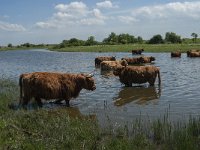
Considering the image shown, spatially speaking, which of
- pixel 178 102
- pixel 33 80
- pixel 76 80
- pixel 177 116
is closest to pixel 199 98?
pixel 178 102

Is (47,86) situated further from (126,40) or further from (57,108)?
(126,40)

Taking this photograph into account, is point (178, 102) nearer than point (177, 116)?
No

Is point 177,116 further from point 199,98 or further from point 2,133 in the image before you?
point 2,133

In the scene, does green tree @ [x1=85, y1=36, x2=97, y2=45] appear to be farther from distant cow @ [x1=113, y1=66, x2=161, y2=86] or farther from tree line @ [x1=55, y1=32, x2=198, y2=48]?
distant cow @ [x1=113, y1=66, x2=161, y2=86]

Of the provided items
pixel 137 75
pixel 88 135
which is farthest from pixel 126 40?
pixel 88 135

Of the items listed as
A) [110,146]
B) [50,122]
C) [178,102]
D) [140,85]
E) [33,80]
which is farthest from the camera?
[140,85]

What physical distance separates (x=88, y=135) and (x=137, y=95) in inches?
337

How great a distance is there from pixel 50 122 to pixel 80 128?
1.28 meters

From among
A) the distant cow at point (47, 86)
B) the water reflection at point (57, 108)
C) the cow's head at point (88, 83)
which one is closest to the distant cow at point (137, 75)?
the cow's head at point (88, 83)

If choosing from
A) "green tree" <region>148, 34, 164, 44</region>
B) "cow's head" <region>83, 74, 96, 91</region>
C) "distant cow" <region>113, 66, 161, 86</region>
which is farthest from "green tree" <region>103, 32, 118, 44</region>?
"cow's head" <region>83, 74, 96, 91</region>

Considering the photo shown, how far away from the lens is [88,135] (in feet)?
30.3

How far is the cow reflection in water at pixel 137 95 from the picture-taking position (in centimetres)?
1602

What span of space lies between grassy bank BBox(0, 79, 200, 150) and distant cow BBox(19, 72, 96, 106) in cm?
267

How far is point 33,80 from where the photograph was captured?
546 inches
